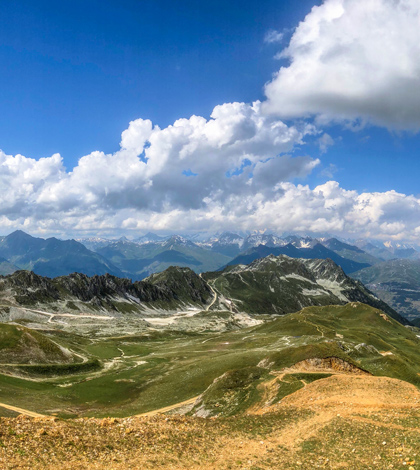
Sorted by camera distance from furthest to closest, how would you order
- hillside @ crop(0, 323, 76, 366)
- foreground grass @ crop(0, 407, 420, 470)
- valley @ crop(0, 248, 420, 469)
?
hillside @ crop(0, 323, 76, 366), valley @ crop(0, 248, 420, 469), foreground grass @ crop(0, 407, 420, 470)

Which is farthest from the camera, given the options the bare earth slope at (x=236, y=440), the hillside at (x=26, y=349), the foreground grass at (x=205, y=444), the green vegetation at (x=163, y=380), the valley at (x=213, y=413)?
the hillside at (x=26, y=349)

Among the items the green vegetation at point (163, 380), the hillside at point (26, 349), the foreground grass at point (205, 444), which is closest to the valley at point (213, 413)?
the foreground grass at point (205, 444)

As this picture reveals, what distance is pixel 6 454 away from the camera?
2027 cm

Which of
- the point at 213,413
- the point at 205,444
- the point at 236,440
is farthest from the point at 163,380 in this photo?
the point at 205,444

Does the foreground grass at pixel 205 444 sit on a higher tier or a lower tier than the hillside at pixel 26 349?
higher

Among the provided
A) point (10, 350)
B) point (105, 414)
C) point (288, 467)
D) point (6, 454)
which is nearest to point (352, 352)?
point (105, 414)

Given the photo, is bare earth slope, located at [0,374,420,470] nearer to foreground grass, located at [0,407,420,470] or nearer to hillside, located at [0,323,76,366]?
foreground grass, located at [0,407,420,470]

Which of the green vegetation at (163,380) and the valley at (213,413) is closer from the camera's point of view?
the valley at (213,413)

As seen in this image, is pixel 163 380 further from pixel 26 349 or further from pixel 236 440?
pixel 236 440

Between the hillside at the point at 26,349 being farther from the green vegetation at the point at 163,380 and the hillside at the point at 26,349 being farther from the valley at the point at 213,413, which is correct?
the green vegetation at the point at 163,380

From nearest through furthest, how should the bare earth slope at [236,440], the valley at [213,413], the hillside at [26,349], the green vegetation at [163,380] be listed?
the bare earth slope at [236,440], the valley at [213,413], the green vegetation at [163,380], the hillside at [26,349]

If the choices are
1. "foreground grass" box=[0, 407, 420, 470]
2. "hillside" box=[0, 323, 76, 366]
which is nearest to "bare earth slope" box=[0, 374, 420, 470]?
"foreground grass" box=[0, 407, 420, 470]

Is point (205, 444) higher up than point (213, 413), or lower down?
higher up

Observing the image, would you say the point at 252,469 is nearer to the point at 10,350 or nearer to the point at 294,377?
the point at 294,377
